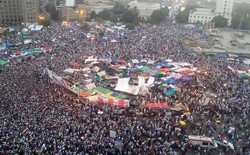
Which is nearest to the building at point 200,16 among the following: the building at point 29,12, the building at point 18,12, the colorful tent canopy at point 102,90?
the building at point 29,12

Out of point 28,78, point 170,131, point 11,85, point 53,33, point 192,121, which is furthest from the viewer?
point 53,33

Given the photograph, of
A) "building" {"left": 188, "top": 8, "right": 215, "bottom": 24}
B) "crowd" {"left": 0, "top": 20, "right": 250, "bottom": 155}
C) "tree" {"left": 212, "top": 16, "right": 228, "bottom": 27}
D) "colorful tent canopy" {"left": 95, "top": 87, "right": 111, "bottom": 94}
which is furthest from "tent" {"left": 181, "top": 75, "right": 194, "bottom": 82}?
"building" {"left": 188, "top": 8, "right": 215, "bottom": 24}

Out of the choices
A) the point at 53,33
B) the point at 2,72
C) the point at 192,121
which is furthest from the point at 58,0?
the point at 192,121

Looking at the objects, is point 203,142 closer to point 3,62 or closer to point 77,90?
point 77,90

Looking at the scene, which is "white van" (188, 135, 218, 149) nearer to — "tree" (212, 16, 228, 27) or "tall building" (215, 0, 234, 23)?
"tree" (212, 16, 228, 27)

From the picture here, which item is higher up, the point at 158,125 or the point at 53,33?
the point at 53,33

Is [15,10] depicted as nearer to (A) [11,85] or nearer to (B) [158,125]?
(A) [11,85]

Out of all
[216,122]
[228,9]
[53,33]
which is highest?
[228,9]

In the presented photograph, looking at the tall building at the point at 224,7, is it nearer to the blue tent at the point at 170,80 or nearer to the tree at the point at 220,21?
the tree at the point at 220,21
